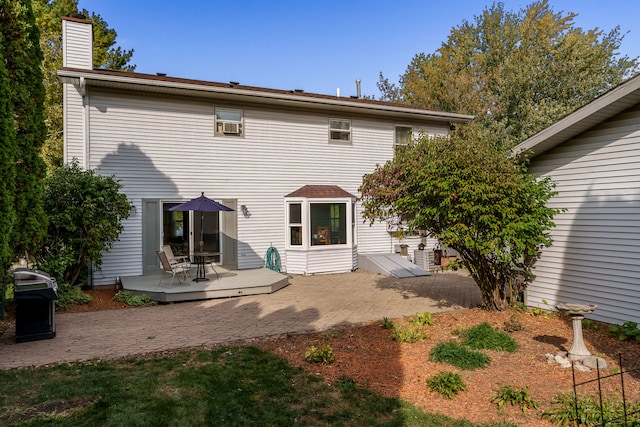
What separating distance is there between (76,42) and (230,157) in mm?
5470

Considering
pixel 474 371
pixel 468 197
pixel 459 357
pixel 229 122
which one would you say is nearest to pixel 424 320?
pixel 459 357

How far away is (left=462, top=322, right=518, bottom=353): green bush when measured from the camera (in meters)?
5.71

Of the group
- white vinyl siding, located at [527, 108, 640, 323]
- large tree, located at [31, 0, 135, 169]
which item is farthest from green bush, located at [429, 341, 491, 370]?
Answer: large tree, located at [31, 0, 135, 169]

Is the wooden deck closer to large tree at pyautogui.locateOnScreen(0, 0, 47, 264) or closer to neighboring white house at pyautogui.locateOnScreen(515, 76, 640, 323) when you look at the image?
large tree at pyautogui.locateOnScreen(0, 0, 47, 264)

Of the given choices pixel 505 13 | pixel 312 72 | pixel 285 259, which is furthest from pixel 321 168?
pixel 505 13

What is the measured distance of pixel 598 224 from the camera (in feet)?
23.1

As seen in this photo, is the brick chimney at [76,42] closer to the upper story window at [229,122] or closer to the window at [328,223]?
the upper story window at [229,122]

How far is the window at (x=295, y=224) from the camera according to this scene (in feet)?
43.9

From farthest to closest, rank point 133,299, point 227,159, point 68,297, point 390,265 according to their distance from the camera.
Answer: point 390,265 → point 227,159 → point 133,299 → point 68,297

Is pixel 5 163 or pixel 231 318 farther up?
pixel 5 163

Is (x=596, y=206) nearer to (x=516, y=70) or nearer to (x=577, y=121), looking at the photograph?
(x=577, y=121)

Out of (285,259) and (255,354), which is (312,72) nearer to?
(285,259)

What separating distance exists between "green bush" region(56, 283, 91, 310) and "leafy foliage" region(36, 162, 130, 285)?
25 centimetres

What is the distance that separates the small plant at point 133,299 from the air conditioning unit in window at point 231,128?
19.6ft
